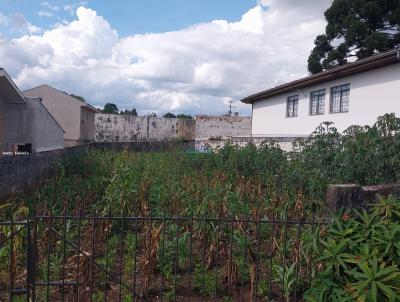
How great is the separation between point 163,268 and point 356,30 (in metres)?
27.4

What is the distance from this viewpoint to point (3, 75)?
14.7 m

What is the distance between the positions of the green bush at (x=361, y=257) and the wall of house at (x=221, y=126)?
36.4 m

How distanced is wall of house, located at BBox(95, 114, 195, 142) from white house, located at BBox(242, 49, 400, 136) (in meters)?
15.7

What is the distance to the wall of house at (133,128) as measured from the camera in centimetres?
4031

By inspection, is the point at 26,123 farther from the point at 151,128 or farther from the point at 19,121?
the point at 151,128

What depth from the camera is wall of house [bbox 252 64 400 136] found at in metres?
14.4

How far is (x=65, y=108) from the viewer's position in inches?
1538

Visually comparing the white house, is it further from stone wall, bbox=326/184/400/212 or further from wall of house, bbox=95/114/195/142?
wall of house, bbox=95/114/195/142

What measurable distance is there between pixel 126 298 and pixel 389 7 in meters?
28.7

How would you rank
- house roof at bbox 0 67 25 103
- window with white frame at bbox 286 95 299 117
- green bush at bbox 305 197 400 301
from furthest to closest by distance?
window with white frame at bbox 286 95 299 117, house roof at bbox 0 67 25 103, green bush at bbox 305 197 400 301

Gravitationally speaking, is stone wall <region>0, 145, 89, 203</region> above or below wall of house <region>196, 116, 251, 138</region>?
below

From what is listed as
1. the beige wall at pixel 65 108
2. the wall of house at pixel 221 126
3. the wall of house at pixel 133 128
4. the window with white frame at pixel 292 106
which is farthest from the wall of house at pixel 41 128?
the wall of house at pixel 221 126

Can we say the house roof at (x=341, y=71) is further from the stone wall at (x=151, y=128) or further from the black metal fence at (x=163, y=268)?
the stone wall at (x=151, y=128)

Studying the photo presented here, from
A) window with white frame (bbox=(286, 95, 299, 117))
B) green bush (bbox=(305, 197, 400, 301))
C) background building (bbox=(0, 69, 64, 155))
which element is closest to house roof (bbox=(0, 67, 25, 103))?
background building (bbox=(0, 69, 64, 155))
